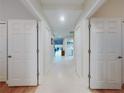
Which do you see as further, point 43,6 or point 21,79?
point 43,6

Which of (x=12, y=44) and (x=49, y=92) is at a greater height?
(x=12, y=44)

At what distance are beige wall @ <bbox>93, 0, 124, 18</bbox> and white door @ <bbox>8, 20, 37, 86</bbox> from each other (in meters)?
2.04

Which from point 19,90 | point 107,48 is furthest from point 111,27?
point 19,90

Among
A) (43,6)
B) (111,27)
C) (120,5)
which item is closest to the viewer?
(111,27)

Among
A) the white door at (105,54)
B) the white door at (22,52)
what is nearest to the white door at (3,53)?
the white door at (22,52)

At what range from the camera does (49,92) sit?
13.4 feet

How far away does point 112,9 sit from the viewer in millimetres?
4660

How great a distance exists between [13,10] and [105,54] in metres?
3.06

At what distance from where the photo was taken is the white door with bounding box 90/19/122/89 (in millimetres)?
4387

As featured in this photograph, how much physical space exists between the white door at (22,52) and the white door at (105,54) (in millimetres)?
1743

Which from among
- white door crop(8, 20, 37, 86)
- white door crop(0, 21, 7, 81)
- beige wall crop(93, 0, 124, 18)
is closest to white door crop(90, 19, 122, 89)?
beige wall crop(93, 0, 124, 18)

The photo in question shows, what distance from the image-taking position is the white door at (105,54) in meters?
4.39

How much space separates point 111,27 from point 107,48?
0.60 m

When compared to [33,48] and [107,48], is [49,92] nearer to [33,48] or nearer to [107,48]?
[33,48]
